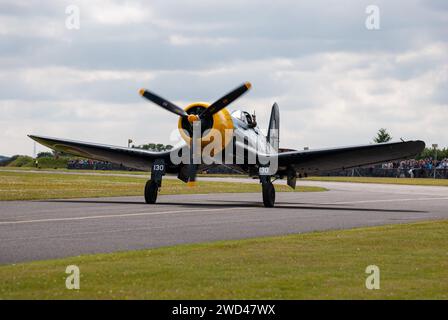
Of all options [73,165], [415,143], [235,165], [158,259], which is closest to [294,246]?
[158,259]

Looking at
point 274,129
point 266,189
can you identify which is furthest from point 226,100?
point 274,129

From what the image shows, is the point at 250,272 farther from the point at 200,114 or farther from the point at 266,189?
the point at 266,189

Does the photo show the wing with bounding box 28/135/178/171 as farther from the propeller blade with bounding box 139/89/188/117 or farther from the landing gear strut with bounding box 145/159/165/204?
the propeller blade with bounding box 139/89/188/117

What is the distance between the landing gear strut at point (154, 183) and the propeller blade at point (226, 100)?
9.36ft

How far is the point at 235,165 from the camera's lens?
27.3 m

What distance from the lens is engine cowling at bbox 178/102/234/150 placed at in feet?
82.3

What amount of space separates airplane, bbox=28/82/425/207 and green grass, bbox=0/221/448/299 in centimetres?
1158

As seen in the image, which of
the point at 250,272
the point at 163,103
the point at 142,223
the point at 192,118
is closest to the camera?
the point at 250,272

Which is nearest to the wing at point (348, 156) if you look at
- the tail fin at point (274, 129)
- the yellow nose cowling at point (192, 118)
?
the yellow nose cowling at point (192, 118)

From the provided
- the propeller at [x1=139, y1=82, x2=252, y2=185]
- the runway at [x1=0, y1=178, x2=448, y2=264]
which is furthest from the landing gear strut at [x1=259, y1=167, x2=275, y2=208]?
the propeller at [x1=139, y1=82, x2=252, y2=185]

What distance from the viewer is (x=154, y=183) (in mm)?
26406

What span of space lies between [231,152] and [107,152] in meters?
4.95
